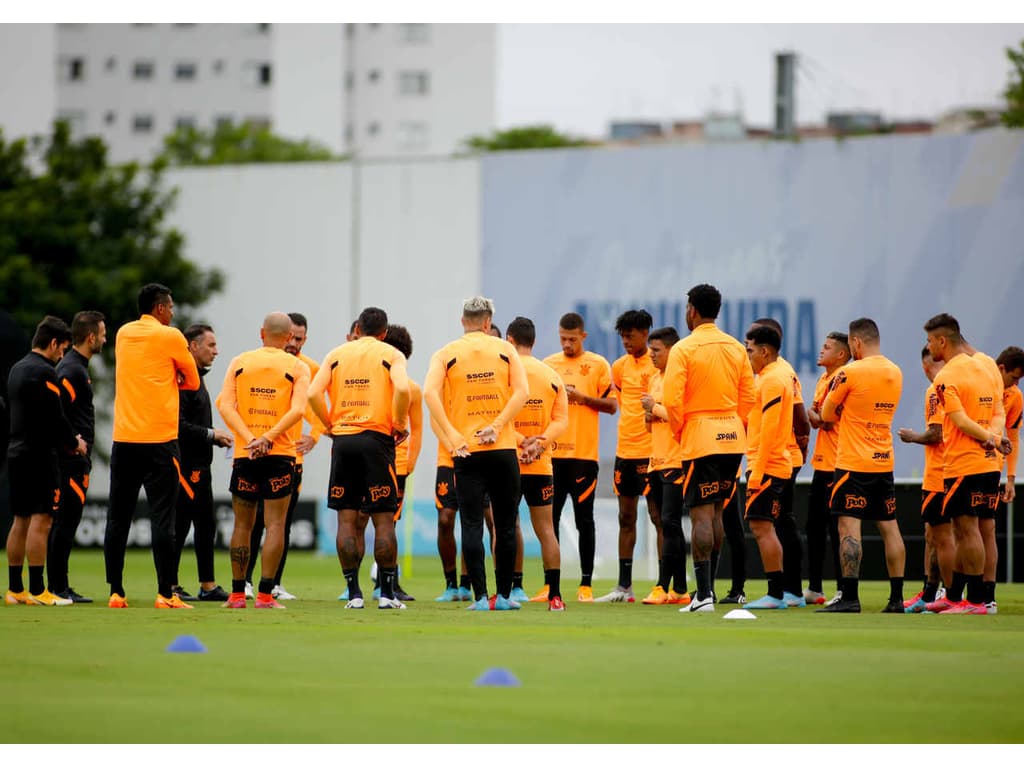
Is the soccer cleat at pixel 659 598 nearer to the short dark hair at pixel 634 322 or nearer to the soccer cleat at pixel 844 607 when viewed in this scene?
the soccer cleat at pixel 844 607

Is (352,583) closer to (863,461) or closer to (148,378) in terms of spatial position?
(148,378)

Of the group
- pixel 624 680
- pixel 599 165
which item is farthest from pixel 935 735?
pixel 599 165

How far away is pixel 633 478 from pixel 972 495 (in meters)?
3.03

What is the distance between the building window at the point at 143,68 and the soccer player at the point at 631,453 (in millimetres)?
96435

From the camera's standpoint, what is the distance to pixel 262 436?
40.3 ft

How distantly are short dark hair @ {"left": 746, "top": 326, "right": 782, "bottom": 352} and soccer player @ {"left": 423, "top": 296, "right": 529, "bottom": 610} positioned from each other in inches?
90.5

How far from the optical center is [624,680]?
24.9 ft

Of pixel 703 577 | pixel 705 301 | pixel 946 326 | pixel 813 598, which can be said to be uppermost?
pixel 705 301

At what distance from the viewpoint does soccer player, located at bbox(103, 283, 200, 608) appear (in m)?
12.0

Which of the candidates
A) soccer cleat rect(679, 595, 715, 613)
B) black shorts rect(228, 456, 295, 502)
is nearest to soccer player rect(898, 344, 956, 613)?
soccer cleat rect(679, 595, 715, 613)

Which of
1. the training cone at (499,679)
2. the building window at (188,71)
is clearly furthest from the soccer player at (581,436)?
the building window at (188,71)

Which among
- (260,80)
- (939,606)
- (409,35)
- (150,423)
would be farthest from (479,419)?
(409,35)

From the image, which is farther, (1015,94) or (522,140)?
(522,140)

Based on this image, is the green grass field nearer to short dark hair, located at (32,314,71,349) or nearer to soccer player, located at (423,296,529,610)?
soccer player, located at (423,296,529,610)
